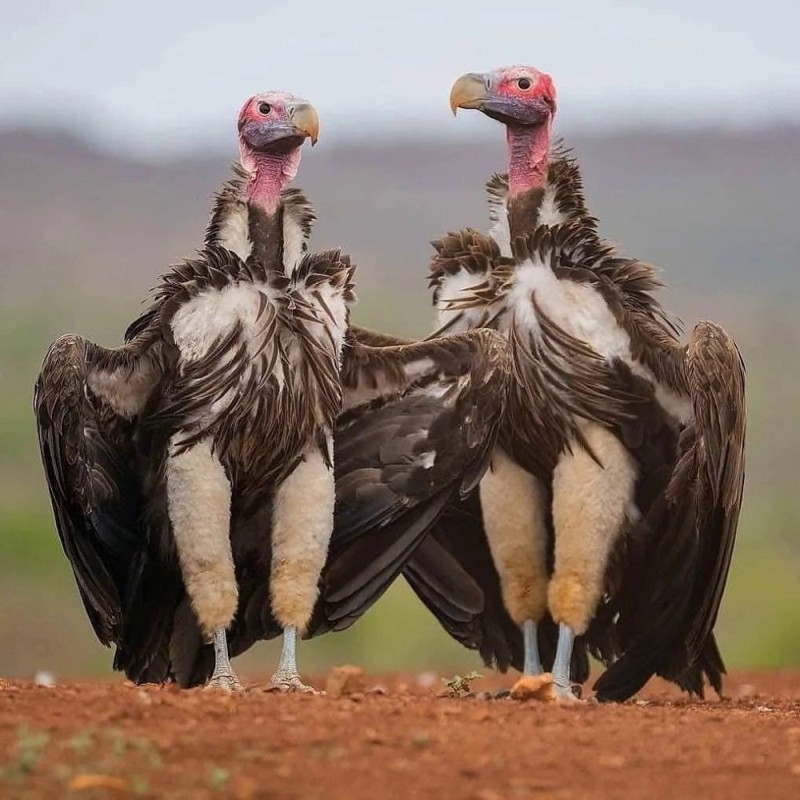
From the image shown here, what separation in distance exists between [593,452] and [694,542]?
0.69 meters

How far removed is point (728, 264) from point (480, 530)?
24.0 m

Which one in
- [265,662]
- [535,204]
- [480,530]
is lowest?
[265,662]

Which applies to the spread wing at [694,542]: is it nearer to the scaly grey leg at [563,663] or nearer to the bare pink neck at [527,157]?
the scaly grey leg at [563,663]

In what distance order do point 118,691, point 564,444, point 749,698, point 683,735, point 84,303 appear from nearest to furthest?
point 683,735 < point 118,691 < point 564,444 < point 749,698 < point 84,303

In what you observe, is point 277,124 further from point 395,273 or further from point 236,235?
point 395,273

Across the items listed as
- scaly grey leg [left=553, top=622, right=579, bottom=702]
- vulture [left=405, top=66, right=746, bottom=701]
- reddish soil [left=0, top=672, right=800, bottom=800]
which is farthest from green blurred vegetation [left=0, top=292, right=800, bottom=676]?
reddish soil [left=0, top=672, right=800, bottom=800]

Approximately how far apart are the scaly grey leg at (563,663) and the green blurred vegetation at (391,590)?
9649mm

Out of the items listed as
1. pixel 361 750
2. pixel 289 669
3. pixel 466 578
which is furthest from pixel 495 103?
pixel 361 750

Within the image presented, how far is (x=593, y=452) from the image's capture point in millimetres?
9320

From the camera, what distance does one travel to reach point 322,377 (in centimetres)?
884

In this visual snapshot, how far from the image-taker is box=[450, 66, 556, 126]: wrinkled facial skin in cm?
1012

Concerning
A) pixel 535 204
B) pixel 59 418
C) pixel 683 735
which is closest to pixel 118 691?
pixel 59 418

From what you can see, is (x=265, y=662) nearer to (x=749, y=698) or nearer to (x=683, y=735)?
(x=749, y=698)

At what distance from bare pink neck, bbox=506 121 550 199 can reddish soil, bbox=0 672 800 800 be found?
3.18 meters
